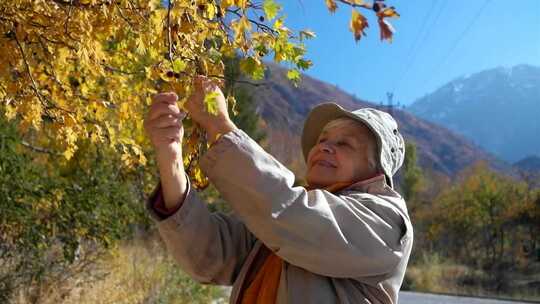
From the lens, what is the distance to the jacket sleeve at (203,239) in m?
1.44

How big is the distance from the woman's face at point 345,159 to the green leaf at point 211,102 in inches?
17.2

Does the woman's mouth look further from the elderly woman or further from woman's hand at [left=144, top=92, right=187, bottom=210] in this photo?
woman's hand at [left=144, top=92, right=187, bottom=210]

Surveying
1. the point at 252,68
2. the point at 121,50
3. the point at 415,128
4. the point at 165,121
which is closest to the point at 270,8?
the point at 252,68

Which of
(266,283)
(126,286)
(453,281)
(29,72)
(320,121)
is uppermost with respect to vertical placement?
(320,121)

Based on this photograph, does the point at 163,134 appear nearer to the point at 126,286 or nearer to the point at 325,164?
the point at 325,164

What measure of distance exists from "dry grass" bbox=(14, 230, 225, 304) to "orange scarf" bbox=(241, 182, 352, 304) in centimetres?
421

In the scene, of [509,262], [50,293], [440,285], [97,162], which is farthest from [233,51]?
[509,262]

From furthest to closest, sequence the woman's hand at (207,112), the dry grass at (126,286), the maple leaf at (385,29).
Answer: the dry grass at (126,286) → the woman's hand at (207,112) → the maple leaf at (385,29)

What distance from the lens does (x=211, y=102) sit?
4.26 feet

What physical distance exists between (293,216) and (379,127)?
0.50m

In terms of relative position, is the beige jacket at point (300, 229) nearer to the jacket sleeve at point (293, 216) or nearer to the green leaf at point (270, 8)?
the jacket sleeve at point (293, 216)

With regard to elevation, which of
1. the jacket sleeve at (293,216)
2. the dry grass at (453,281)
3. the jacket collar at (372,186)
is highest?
the jacket sleeve at (293,216)

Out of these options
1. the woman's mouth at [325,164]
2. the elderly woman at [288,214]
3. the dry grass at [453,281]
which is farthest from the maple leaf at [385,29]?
the dry grass at [453,281]

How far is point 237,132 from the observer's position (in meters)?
1.34
